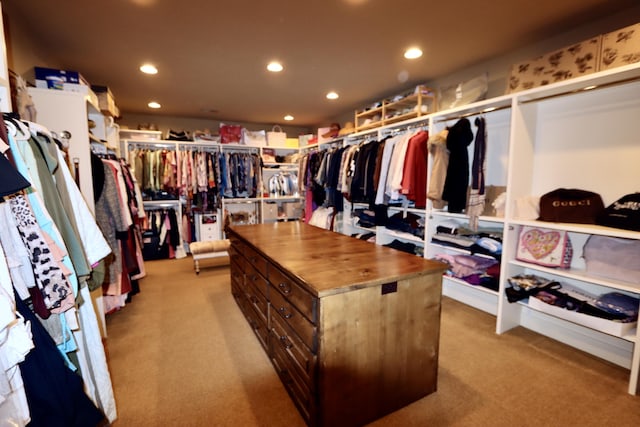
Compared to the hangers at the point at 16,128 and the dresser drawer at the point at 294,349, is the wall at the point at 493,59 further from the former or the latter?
the dresser drawer at the point at 294,349

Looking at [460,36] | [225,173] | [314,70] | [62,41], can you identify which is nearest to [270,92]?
[314,70]

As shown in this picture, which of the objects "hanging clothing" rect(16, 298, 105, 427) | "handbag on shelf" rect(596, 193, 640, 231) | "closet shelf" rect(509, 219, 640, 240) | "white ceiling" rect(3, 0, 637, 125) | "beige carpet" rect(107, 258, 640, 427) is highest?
"white ceiling" rect(3, 0, 637, 125)

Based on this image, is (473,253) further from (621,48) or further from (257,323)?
(257,323)

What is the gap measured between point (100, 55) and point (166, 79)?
2.34ft

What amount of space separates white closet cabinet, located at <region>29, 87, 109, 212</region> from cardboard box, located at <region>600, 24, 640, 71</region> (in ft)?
12.1

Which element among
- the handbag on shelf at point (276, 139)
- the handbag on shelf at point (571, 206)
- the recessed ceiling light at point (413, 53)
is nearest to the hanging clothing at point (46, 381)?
the handbag on shelf at point (571, 206)

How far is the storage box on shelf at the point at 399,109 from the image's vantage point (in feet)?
10.6

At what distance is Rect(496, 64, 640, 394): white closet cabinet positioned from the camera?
6.28ft

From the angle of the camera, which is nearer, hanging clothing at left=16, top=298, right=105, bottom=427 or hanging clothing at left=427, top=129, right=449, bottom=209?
hanging clothing at left=16, top=298, right=105, bottom=427

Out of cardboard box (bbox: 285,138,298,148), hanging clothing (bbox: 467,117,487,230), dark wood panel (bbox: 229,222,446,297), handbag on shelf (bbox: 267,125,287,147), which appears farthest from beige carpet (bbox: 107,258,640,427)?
cardboard box (bbox: 285,138,298,148)

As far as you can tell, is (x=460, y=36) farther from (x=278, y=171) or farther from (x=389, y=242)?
(x=278, y=171)

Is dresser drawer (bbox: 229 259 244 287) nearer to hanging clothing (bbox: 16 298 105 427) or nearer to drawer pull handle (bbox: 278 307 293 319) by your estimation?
drawer pull handle (bbox: 278 307 293 319)

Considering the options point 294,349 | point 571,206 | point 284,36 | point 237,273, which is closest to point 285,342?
point 294,349

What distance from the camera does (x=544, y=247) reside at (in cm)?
222
